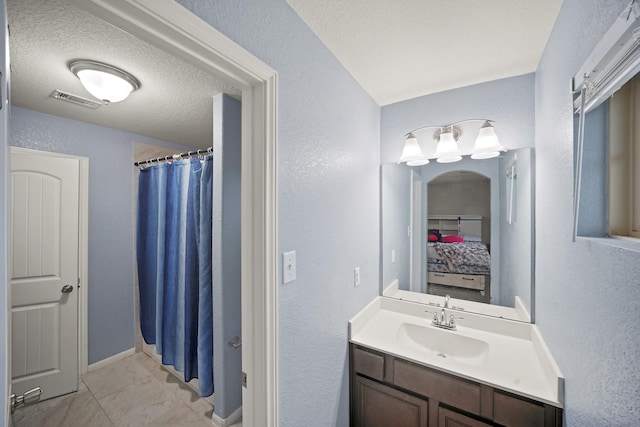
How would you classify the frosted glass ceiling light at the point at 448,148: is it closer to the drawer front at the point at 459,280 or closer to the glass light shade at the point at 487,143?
the glass light shade at the point at 487,143

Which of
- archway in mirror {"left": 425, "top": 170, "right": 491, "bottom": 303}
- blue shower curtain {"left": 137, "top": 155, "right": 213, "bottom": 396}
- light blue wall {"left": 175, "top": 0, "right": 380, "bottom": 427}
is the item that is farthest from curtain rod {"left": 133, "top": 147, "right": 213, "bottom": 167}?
archway in mirror {"left": 425, "top": 170, "right": 491, "bottom": 303}

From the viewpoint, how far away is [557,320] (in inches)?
39.9

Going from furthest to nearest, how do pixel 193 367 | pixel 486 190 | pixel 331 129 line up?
pixel 193 367 → pixel 486 190 → pixel 331 129

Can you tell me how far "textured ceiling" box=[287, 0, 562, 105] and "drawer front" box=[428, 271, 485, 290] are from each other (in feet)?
4.05

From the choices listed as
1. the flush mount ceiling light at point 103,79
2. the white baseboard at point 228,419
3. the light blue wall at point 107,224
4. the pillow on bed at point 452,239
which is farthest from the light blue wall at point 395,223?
the light blue wall at point 107,224

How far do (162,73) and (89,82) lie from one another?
402mm

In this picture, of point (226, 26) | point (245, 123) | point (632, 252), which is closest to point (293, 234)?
point (245, 123)

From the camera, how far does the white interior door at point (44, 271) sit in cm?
192

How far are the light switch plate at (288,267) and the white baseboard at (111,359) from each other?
259 cm

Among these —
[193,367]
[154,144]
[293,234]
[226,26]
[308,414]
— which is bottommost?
[193,367]

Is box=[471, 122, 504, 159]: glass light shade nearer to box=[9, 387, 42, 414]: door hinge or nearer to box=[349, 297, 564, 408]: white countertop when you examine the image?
box=[349, 297, 564, 408]: white countertop

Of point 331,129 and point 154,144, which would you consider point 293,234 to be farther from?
point 154,144

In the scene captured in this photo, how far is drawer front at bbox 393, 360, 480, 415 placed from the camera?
1.16 metres

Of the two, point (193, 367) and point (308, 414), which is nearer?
point (308, 414)
